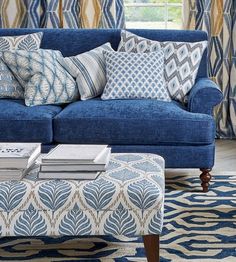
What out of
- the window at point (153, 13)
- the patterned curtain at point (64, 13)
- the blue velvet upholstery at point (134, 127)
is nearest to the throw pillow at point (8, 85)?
the blue velvet upholstery at point (134, 127)

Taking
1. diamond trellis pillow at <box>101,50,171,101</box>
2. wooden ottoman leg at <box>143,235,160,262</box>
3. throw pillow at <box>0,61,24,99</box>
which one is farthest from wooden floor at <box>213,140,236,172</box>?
wooden ottoman leg at <box>143,235,160,262</box>

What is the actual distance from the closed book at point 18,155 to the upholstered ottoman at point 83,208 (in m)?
0.08

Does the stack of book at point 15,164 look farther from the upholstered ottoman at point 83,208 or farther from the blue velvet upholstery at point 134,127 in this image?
the blue velvet upholstery at point 134,127

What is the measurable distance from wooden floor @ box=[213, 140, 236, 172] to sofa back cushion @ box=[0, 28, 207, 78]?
2.09ft

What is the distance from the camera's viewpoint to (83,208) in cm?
238

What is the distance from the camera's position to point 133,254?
2.65m

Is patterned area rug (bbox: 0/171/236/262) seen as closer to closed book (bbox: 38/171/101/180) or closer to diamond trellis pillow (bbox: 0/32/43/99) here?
closed book (bbox: 38/171/101/180)

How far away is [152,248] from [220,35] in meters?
3.01

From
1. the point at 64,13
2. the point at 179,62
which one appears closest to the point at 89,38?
the point at 179,62

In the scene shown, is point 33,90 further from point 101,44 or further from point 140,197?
point 140,197

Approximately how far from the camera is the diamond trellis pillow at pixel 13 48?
3.94m

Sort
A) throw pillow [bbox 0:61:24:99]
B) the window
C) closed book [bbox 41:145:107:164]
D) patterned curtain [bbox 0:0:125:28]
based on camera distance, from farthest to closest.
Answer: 1. the window
2. patterned curtain [bbox 0:0:125:28]
3. throw pillow [bbox 0:61:24:99]
4. closed book [bbox 41:145:107:164]

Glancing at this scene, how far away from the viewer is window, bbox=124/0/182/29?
527cm

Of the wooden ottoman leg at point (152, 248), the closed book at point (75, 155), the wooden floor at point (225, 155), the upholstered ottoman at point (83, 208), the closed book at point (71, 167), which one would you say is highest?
the closed book at point (75, 155)
